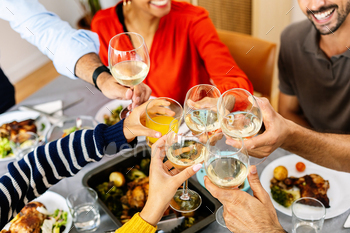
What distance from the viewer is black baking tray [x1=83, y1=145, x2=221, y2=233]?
1040 millimetres

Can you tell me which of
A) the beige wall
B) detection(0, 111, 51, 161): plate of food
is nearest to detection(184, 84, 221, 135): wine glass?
detection(0, 111, 51, 161): plate of food

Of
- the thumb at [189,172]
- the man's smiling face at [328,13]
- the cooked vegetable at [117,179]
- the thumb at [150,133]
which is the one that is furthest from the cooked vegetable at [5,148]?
the man's smiling face at [328,13]

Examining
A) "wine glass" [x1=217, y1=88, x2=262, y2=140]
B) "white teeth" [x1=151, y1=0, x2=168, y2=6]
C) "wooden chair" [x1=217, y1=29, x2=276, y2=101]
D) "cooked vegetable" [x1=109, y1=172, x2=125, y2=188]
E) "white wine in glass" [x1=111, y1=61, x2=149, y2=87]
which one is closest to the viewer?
"wine glass" [x1=217, y1=88, x2=262, y2=140]

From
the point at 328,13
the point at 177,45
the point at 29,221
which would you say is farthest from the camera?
the point at 177,45

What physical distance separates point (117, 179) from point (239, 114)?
58cm

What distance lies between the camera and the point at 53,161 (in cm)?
111

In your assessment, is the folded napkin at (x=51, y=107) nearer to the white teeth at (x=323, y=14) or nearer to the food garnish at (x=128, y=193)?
the food garnish at (x=128, y=193)

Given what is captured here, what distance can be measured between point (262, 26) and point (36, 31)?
219 centimetres

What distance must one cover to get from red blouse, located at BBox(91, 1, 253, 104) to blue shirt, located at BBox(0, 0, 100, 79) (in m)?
0.30

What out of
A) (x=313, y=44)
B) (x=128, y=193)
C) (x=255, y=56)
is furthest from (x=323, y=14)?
(x=128, y=193)

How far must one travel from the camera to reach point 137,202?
1169 millimetres

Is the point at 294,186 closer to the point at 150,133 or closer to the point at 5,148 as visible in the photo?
the point at 150,133

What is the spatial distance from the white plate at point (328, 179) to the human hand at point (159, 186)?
0.48m

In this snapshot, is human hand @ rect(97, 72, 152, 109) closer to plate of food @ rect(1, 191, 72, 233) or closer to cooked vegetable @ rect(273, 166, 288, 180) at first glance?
plate of food @ rect(1, 191, 72, 233)
